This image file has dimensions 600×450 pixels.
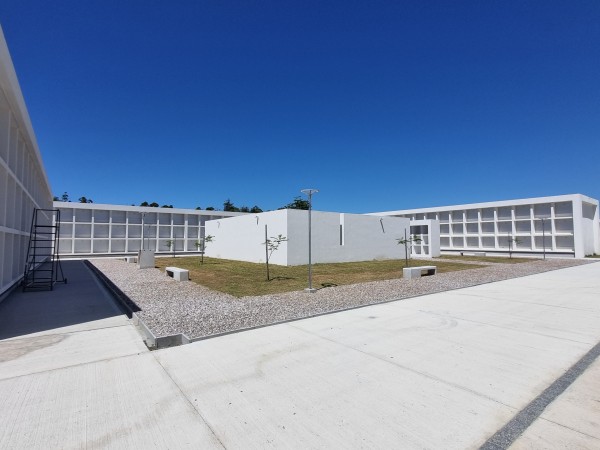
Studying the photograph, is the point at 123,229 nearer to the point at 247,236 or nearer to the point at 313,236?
the point at 247,236

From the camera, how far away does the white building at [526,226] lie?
1211 inches

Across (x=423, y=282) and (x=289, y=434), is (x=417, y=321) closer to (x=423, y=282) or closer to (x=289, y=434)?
(x=289, y=434)

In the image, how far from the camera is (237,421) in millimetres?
2775

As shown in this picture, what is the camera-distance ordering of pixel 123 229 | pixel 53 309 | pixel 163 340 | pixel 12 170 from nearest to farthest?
1. pixel 163 340
2. pixel 53 309
3. pixel 12 170
4. pixel 123 229

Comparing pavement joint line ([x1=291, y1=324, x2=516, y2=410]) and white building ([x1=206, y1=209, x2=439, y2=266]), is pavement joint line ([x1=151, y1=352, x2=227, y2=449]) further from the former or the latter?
white building ([x1=206, y1=209, x2=439, y2=266])

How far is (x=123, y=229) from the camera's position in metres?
30.5

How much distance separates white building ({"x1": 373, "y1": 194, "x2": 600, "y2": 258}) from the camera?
30763 mm

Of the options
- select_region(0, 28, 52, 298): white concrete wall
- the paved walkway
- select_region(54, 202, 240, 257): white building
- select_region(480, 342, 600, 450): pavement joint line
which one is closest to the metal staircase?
select_region(0, 28, 52, 298): white concrete wall

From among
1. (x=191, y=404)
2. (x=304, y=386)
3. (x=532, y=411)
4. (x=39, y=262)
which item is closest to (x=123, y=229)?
(x=39, y=262)

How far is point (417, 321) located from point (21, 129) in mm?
12304

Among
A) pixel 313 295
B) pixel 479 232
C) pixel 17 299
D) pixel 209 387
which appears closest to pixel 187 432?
pixel 209 387

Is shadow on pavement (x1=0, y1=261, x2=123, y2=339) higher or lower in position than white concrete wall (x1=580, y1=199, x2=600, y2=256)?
lower

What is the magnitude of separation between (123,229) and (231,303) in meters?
27.5

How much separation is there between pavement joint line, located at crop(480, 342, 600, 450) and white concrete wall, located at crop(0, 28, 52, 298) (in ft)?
29.8
